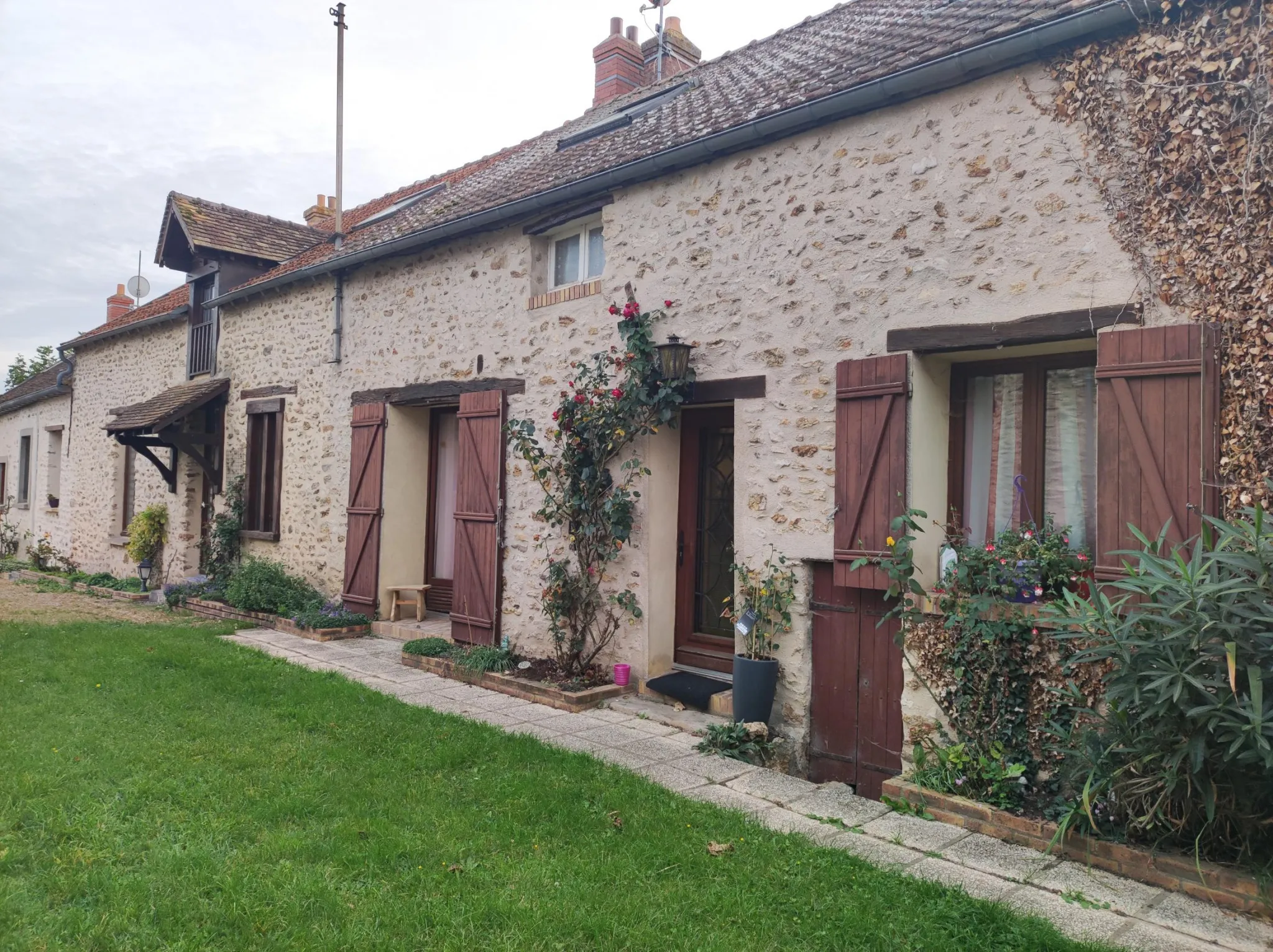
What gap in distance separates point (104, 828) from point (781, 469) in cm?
400

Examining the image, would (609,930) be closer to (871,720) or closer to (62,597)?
(871,720)

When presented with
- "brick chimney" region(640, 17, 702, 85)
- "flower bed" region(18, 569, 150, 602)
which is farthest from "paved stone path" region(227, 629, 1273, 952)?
"brick chimney" region(640, 17, 702, 85)

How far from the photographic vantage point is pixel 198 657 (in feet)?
23.0

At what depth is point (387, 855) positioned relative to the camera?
3404mm

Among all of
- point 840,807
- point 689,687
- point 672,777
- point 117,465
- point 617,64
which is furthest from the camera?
point 117,465

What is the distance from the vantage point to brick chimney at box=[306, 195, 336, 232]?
1541cm

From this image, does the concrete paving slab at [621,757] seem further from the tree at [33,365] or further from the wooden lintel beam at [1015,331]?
the tree at [33,365]

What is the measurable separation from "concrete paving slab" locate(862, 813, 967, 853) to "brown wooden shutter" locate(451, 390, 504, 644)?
4.19m

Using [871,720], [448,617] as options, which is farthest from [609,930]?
[448,617]

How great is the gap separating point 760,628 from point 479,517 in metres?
3.14

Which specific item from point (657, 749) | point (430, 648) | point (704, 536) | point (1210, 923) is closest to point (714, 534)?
point (704, 536)

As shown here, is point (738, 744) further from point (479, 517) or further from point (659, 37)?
point (659, 37)

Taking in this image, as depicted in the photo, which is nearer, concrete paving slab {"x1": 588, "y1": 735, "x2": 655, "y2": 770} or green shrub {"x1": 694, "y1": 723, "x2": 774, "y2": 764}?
concrete paving slab {"x1": 588, "y1": 735, "x2": 655, "y2": 770}

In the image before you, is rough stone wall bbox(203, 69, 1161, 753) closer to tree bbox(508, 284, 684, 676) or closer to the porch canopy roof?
tree bbox(508, 284, 684, 676)
